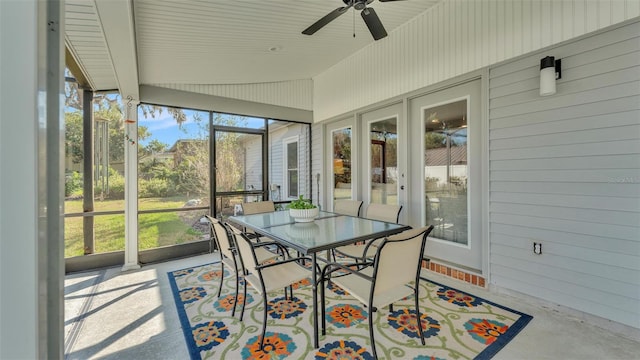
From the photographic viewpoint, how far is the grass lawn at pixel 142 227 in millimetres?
3676

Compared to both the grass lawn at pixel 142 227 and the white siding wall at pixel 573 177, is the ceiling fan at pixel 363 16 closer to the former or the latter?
the white siding wall at pixel 573 177

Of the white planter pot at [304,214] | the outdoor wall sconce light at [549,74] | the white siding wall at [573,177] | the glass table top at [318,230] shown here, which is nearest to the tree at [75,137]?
the glass table top at [318,230]

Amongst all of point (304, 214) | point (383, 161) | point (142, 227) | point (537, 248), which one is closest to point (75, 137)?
point (142, 227)

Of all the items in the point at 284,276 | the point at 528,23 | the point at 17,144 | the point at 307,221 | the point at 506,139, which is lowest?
the point at 284,276

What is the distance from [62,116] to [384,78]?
400cm

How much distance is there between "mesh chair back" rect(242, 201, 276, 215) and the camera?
3750 mm

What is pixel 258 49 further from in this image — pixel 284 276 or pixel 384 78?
pixel 284 276

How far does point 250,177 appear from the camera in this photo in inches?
192

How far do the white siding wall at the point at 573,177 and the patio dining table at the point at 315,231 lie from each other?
1.23 meters

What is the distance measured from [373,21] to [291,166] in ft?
12.0

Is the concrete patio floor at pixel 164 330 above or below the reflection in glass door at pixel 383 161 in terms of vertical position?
below

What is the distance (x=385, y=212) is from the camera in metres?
3.21

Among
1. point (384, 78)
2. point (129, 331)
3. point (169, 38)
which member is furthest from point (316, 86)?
point (129, 331)

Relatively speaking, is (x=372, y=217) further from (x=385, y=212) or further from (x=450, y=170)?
(x=450, y=170)
